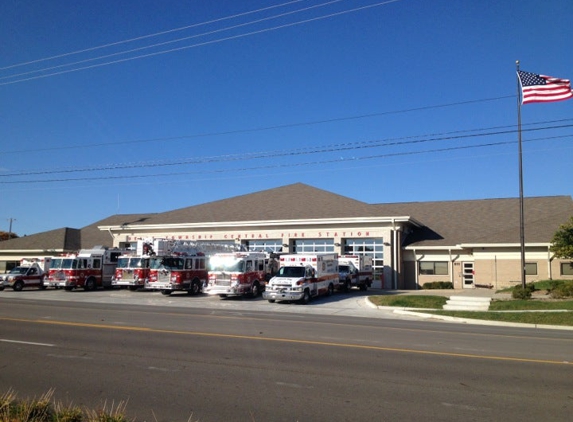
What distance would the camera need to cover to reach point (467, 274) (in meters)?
40.3

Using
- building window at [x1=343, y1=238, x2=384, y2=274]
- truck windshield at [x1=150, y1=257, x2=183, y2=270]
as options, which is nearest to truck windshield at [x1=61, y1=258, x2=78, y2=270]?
truck windshield at [x1=150, y1=257, x2=183, y2=270]

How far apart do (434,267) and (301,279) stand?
17468mm

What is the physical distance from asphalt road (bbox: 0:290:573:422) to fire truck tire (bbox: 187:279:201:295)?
56.5 feet

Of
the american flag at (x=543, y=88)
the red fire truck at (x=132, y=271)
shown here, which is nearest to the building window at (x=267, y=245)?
the red fire truck at (x=132, y=271)

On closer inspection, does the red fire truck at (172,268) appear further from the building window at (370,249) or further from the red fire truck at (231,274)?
the building window at (370,249)

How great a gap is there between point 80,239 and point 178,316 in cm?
4114

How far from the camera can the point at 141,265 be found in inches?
1435

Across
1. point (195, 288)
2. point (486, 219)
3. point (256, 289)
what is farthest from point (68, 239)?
point (486, 219)

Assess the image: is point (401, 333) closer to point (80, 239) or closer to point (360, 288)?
point (360, 288)

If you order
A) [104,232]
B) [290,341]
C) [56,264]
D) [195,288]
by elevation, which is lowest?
[290,341]

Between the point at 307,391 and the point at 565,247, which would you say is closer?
the point at 307,391

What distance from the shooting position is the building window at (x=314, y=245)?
141ft

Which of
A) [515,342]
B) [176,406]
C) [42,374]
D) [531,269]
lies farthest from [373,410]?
[531,269]

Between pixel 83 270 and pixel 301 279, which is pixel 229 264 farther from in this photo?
pixel 83 270
